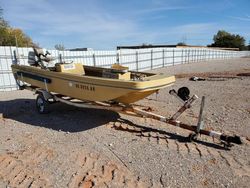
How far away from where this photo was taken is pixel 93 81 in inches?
188

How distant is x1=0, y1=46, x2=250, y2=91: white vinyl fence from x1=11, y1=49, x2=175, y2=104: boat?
2.76 meters

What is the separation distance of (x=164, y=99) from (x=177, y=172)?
4.49 metres

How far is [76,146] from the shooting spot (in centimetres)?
415

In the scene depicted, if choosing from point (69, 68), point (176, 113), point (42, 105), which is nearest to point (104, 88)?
point (176, 113)

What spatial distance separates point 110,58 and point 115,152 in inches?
431

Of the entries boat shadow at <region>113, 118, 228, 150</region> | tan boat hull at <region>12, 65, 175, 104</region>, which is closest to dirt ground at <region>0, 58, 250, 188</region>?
boat shadow at <region>113, 118, 228, 150</region>

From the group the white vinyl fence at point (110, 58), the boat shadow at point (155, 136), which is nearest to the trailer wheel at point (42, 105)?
the boat shadow at point (155, 136)

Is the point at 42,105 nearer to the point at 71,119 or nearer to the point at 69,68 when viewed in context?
the point at 71,119

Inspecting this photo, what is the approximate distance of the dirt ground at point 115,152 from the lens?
311 centimetres

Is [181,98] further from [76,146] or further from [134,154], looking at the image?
[76,146]

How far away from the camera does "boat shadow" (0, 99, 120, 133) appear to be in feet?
17.2

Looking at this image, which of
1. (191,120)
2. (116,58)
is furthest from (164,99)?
(116,58)

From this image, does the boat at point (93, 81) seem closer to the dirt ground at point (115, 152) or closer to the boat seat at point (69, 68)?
the boat seat at point (69, 68)

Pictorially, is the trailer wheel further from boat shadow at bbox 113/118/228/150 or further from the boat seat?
boat shadow at bbox 113/118/228/150
